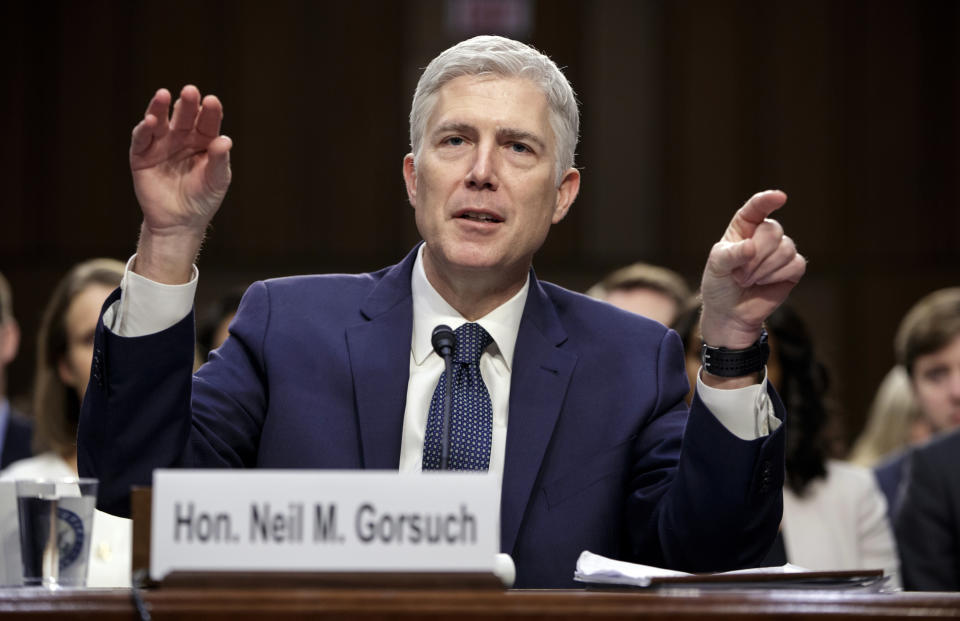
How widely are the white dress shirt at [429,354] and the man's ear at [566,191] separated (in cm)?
13

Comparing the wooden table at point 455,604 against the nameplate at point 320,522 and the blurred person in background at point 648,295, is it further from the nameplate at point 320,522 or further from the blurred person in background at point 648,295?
the blurred person in background at point 648,295

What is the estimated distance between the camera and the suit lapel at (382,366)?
1.79 metres

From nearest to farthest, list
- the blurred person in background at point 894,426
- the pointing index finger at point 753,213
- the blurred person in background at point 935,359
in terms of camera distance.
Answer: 1. the pointing index finger at point 753,213
2. the blurred person in background at point 935,359
3. the blurred person in background at point 894,426

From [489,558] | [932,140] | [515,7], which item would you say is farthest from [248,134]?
[489,558]

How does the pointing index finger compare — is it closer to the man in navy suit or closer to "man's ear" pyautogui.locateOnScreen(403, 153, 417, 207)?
the man in navy suit

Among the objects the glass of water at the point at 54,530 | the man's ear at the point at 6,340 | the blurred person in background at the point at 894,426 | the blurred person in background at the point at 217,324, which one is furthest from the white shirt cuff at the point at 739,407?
the blurred person in background at the point at 894,426

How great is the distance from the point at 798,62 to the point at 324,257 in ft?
9.71

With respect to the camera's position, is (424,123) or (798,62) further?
(798,62)

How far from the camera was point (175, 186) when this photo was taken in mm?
1614

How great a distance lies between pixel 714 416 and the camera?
1.66 meters

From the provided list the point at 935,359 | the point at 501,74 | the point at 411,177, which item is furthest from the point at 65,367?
the point at 935,359

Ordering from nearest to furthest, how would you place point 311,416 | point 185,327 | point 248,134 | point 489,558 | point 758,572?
1. point 489,558
2. point 758,572
3. point 185,327
4. point 311,416
5. point 248,134

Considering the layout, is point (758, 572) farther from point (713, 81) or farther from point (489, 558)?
point (713, 81)

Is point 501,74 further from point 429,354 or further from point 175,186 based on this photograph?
point 175,186
